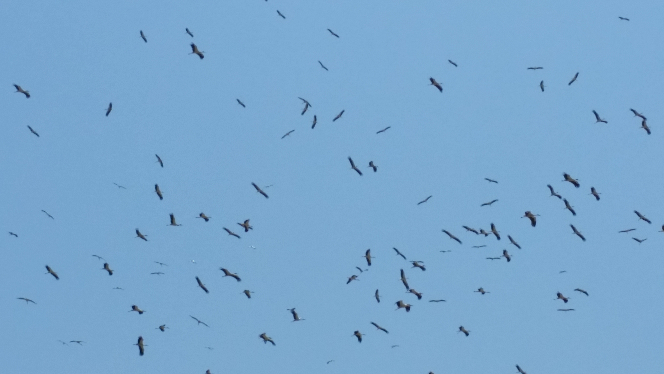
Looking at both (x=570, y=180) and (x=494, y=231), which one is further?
(x=494, y=231)

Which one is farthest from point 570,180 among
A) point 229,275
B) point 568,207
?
point 229,275

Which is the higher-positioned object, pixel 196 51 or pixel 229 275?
pixel 196 51

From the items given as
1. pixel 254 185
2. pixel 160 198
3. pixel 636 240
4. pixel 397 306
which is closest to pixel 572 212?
pixel 636 240

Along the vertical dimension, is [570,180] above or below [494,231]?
above

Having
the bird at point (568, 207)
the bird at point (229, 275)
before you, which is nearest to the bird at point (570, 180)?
the bird at point (568, 207)

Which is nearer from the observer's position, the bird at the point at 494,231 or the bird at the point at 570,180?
the bird at the point at 570,180

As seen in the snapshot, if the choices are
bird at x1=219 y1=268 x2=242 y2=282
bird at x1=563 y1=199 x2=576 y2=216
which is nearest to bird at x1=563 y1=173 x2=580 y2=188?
bird at x1=563 y1=199 x2=576 y2=216

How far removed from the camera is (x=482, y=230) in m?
66.0

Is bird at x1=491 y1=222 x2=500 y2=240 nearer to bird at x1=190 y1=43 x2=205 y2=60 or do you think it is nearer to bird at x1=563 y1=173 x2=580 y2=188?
bird at x1=563 y1=173 x2=580 y2=188

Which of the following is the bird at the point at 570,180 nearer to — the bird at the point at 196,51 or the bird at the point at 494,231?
the bird at the point at 494,231

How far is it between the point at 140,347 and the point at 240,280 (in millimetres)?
5098

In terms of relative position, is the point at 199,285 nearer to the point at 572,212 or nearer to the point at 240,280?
the point at 240,280

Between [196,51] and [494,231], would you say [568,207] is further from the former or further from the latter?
[196,51]

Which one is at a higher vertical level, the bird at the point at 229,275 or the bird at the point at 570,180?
the bird at the point at 570,180
